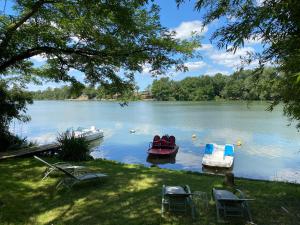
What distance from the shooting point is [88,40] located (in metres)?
8.52

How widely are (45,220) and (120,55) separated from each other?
4.27m

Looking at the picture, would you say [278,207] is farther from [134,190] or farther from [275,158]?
[275,158]

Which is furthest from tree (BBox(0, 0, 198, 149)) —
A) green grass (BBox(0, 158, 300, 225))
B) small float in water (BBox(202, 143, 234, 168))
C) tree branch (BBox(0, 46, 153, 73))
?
small float in water (BBox(202, 143, 234, 168))

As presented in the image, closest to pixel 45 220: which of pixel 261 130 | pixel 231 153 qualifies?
pixel 231 153

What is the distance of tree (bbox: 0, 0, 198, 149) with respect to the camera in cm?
752

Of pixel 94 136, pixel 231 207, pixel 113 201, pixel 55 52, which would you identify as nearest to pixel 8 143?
pixel 55 52

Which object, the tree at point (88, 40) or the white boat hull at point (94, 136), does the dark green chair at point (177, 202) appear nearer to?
the tree at point (88, 40)

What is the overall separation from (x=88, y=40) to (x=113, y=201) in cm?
411

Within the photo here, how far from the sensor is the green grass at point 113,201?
5527 millimetres

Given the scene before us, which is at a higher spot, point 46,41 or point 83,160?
point 46,41

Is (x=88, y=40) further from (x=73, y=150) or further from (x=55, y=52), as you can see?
(x=73, y=150)

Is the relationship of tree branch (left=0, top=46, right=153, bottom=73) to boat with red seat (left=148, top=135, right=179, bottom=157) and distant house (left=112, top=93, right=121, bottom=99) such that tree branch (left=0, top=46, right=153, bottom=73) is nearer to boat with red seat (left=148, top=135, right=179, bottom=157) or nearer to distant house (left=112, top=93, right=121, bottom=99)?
distant house (left=112, top=93, right=121, bottom=99)

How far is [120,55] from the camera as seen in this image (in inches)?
327

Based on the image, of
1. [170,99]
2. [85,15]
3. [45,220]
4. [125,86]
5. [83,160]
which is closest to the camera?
[45,220]
